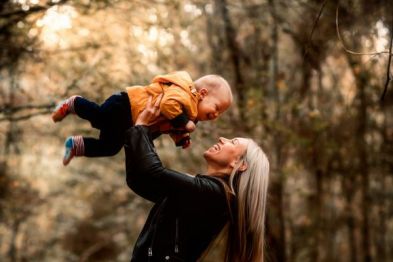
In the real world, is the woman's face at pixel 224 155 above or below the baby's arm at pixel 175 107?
below

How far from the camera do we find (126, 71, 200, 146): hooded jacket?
2.95 m

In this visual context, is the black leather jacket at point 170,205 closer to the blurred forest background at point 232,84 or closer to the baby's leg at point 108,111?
the baby's leg at point 108,111

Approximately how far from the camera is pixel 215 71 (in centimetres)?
845

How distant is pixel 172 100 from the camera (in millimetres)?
2938

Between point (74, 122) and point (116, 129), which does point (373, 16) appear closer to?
point (116, 129)

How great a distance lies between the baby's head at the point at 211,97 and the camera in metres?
3.28

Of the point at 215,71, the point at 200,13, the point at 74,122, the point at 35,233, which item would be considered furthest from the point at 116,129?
the point at 35,233

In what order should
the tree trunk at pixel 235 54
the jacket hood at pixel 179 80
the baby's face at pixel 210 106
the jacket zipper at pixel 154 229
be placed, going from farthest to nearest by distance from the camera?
1. the tree trunk at pixel 235 54
2. the baby's face at pixel 210 106
3. the jacket hood at pixel 179 80
4. the jacket zipper at pixel 154 229

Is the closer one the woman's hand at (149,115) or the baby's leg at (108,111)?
the woman's hand at (149,115)

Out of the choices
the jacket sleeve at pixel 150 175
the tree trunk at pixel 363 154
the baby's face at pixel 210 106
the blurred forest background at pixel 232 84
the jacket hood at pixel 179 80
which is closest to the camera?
the jacket sleeve at pixel 150 175

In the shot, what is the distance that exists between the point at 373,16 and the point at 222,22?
9.12 ft

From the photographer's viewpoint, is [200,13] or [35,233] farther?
[35,233]

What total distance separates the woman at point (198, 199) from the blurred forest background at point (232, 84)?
171cm

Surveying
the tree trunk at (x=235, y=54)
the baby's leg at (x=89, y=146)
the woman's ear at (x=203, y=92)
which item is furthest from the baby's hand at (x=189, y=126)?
the tree trunk at (x=235, y=54)
